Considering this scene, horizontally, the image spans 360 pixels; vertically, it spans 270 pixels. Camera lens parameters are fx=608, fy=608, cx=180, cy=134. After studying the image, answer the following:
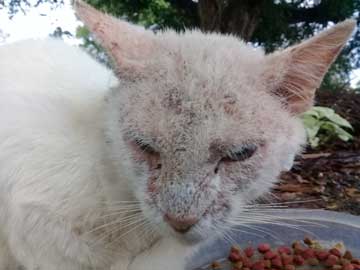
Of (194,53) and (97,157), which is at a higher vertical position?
(194,53)

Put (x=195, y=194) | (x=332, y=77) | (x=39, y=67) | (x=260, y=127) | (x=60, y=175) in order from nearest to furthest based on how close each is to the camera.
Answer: (x=195, y=194) → (x=260, y=127) → (x=60, y=175) → (x=39, y=67) → (x=332, y=77)

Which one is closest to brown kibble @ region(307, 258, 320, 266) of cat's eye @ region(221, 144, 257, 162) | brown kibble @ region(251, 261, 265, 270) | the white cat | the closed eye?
brown kibble @ region(251, 261, 265, 270)

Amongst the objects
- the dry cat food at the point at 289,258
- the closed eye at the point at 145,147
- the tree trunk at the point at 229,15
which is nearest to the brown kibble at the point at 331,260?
the dry cat food at the point at 289,258

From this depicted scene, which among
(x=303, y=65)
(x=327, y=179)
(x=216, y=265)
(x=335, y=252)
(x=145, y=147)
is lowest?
(x=216, y=265)

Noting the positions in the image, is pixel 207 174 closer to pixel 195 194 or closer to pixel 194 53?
pixel 195 194

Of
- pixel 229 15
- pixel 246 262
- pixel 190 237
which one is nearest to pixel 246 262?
pixel 246 262

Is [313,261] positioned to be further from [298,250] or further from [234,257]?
[234,257]

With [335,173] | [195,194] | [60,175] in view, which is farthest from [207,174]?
[335,173]
